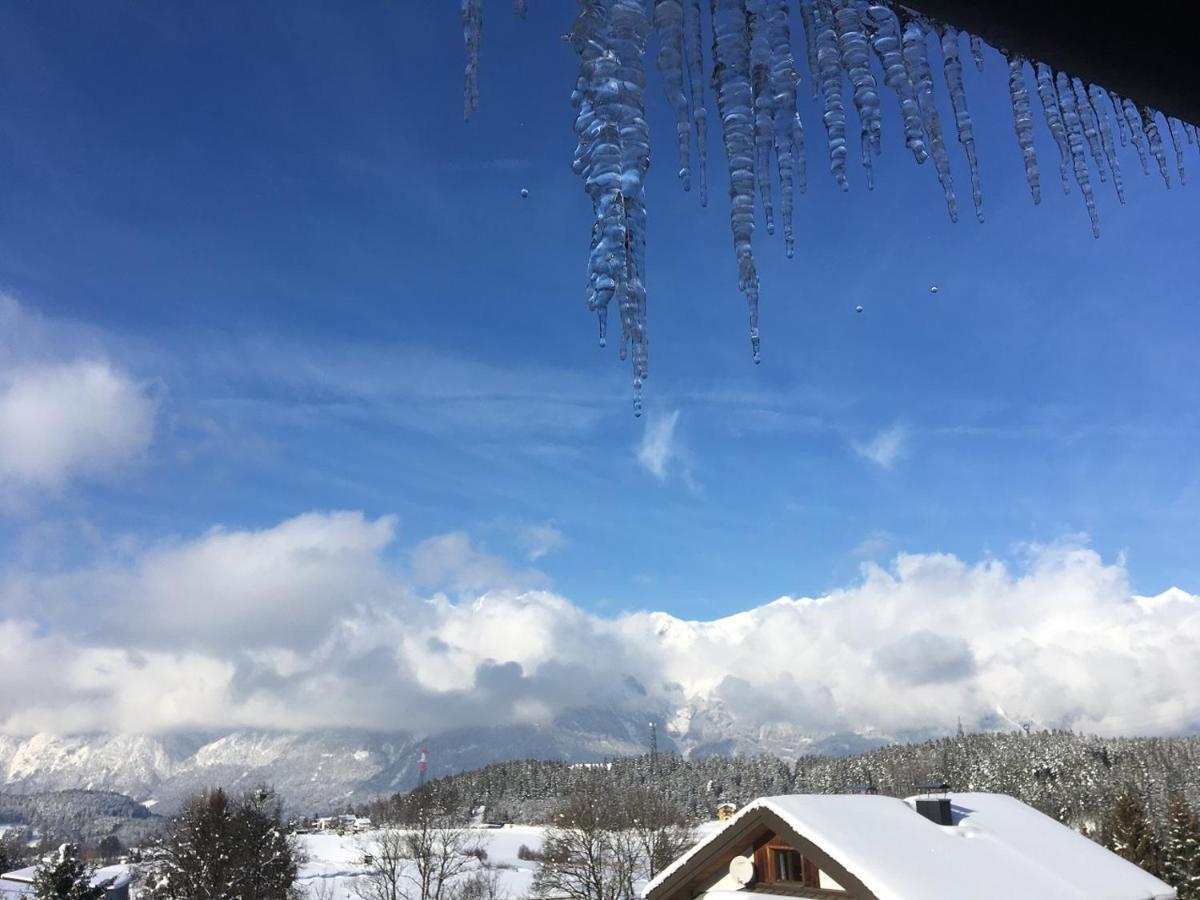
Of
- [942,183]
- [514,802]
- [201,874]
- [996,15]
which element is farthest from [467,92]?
[514,802]

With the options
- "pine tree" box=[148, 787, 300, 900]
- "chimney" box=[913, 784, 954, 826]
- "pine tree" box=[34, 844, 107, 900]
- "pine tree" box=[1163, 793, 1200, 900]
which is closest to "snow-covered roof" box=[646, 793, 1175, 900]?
"chimney" box=[913, 784, 954, 826]

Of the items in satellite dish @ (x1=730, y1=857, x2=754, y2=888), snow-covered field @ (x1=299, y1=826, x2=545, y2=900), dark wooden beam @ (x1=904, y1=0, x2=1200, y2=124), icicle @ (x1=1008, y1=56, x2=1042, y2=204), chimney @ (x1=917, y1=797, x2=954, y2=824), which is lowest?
snow-covered field @ (x1=299, y1=826, x2=545, y2=900)

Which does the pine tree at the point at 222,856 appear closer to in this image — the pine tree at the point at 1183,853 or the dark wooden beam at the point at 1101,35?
the pine tree at the point at 1183,853

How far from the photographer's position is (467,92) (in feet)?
6.46

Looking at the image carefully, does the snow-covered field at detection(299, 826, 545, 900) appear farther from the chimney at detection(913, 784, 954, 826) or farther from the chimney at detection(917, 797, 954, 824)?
the chimney at detection(917, 797, 954, 824)

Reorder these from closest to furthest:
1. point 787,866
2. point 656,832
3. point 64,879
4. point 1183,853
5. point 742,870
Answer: point 787,866 → point 742,870 → point 64,879 → point 1183,853 → point 656,832

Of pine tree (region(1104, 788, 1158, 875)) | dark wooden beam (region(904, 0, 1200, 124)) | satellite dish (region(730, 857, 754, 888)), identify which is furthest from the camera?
pine tree (region(1104, 788, 1158, 875))

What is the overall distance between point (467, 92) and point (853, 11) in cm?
91

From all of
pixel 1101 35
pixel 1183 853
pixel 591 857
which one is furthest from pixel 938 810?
pixel 1183 853

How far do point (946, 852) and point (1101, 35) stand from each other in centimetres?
1903

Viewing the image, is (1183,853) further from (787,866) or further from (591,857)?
(787,866)

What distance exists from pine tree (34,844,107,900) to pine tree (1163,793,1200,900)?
44.7 metres

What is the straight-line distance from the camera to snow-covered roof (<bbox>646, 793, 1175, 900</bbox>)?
15320mm

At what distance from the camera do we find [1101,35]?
1.25 metres
